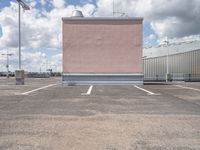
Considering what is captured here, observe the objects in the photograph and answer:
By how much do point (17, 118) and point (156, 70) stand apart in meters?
56.8

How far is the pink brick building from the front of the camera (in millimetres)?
31891

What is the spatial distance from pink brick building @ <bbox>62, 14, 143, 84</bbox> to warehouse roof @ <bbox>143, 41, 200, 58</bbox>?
30368 millimetres

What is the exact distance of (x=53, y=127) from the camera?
338 inches

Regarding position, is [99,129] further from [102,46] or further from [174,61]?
[174,61]

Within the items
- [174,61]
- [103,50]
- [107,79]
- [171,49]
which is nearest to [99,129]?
[107,79]

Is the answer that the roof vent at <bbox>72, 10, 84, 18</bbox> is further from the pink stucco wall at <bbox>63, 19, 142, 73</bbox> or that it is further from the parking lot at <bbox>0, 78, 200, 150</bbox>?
the parking lot at <bbox>0, 78, 200, 150</bbox>

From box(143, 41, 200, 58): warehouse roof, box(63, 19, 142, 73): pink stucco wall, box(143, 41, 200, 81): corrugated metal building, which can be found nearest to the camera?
box(63, 19, 142, 73): pink stucco wall

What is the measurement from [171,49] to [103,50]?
34.8 meters

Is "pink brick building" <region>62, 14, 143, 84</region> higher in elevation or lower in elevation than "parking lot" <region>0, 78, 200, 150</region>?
higher

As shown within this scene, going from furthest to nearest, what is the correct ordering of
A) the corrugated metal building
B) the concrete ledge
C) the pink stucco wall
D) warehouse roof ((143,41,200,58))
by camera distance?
warehouse roof ((143,41,200,58)) < the corrugated metal building < the pink stucco wall < the concrete ledge

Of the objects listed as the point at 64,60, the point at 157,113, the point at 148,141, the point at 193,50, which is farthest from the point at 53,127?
the point at 193,50

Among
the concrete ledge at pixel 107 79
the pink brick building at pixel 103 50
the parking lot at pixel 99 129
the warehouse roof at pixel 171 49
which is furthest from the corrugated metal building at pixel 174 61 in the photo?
the parking lot at pixel 99 129

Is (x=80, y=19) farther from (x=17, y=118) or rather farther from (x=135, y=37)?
(x=17, y=118)

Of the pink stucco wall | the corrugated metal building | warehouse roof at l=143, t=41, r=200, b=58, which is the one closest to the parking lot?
the pink stucco wall
